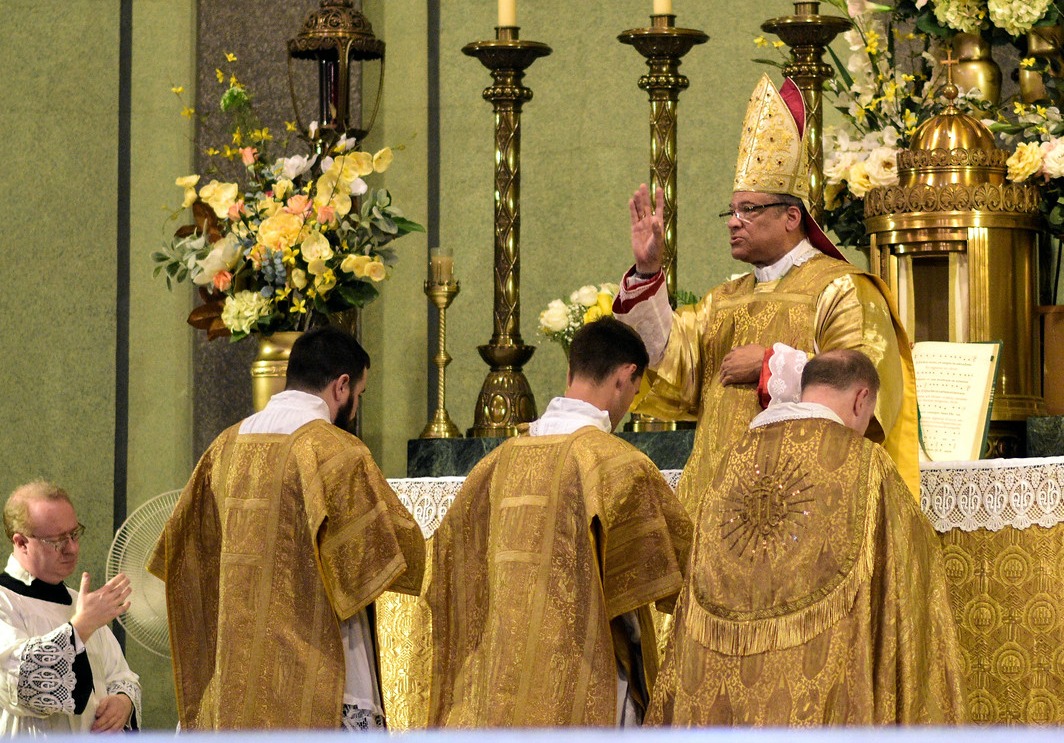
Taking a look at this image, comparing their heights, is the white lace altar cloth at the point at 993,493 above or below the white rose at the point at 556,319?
below

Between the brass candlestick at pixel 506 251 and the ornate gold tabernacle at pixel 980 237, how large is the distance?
4.61 ft

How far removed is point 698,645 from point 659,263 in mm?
1054

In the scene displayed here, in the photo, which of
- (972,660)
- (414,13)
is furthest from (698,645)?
Answer: (414,13)

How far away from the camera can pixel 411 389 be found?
7.38 m

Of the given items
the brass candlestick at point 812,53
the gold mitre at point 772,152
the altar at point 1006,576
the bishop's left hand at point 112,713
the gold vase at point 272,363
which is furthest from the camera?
the gold vase at point 272,363

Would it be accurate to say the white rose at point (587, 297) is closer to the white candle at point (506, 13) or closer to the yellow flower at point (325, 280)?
the yellow flower at point (325, 280)

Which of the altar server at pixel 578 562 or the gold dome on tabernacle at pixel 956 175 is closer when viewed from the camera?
the altar server at pixel 578 562

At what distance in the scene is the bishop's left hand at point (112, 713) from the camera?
5062 mm

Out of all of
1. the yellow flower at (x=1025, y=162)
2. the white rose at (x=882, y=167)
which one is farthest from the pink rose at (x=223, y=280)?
the yellow flower at (x=1025, y=162)

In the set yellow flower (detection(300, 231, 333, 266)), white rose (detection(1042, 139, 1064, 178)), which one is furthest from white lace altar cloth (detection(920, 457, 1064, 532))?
yellow flower (detection(300, 231, 333, 266))

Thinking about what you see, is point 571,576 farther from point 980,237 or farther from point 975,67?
point 975,67

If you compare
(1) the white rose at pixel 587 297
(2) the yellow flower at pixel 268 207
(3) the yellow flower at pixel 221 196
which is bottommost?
(1) the white rose at pixel 587 297

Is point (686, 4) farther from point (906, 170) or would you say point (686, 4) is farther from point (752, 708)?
point (752, 708)

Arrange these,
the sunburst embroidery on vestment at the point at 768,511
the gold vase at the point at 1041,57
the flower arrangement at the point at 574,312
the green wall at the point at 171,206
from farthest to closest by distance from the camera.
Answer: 1. the green wall at the point at 171,206
2. the flower arrangement at the point at 574,312
3. the gold vase at the point at 1041,57
4. the sunburst embroidery on vestment at the point at 768,511
